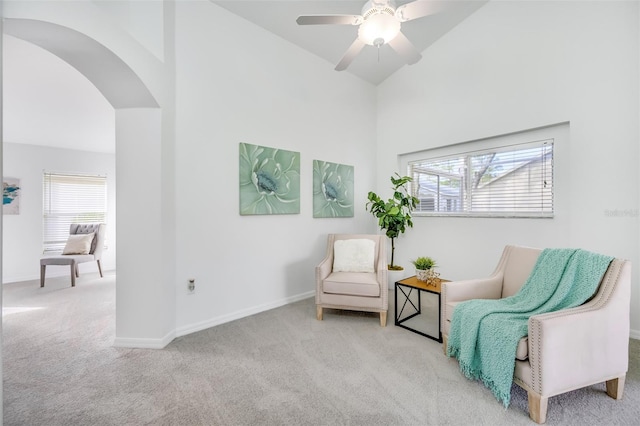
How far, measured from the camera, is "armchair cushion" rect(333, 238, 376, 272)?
122 inches

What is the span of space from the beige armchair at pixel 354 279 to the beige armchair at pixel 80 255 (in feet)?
13.1

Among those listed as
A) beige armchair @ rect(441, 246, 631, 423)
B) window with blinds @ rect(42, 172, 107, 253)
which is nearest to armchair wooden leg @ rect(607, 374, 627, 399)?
beige armchair @ rect(441, 246, 631, 423)

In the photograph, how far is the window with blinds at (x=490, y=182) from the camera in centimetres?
298

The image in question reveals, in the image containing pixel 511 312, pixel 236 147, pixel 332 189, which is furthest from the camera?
pixel 332 189

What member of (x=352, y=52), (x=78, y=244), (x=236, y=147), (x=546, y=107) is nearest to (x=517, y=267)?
(x=546, y=107)

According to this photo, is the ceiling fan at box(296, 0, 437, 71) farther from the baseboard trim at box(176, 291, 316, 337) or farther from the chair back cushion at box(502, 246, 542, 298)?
the baseboard trim at box(176, 291, 316, 337)

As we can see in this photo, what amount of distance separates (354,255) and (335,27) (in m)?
2.61

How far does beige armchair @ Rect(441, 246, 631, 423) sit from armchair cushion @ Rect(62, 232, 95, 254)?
19.4 ft

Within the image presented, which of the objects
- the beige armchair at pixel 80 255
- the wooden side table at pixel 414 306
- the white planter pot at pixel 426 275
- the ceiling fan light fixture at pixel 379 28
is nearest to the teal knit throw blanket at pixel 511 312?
the wooden side table at pixel 414 306

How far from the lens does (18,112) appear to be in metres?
3.66

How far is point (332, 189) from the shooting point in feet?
12.7

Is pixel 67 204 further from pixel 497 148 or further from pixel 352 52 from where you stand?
pixel 497 148

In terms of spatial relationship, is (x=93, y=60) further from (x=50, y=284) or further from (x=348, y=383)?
(x=50, y=284)

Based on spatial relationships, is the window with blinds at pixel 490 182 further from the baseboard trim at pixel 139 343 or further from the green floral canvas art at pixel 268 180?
the baseboard trim at pixel 139 343
